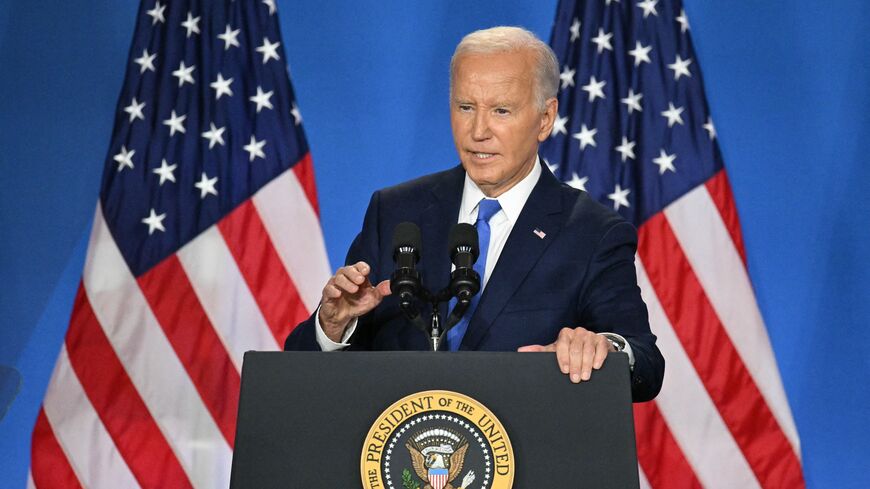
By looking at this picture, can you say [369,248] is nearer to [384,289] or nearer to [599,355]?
[384,289]

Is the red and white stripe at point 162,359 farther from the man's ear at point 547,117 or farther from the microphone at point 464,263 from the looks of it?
the microphone at point 464,263

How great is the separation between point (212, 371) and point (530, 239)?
2.22 metres

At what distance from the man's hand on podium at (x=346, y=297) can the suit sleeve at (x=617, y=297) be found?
461mm

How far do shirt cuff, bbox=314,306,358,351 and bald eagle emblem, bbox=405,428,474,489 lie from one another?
480 millimetres

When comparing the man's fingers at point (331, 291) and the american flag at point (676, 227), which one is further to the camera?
the american flag at point (676, 227)

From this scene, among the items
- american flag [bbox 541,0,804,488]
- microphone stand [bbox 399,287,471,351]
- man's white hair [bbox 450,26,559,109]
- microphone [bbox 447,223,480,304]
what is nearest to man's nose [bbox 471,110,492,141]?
man's white hair [bbox 450,26,559,109]

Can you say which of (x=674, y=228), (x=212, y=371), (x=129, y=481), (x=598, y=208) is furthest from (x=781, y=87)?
(x=129, y=481)

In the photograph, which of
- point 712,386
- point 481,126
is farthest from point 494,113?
point 712,386

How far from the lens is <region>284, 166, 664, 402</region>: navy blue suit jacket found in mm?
1913

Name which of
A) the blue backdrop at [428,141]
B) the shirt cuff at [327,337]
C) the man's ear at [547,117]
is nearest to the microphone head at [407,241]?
the shirt cuff at [327,337]

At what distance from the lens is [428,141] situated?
4.16 m

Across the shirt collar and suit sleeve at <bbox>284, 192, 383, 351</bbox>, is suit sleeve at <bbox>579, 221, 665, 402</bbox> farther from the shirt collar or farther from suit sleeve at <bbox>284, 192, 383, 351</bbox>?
suit sleeve at <bbox>284, 192, 383, 351</bbox>

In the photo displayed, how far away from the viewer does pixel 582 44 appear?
13.1 feet

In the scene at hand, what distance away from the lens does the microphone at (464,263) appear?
156 centimetres
